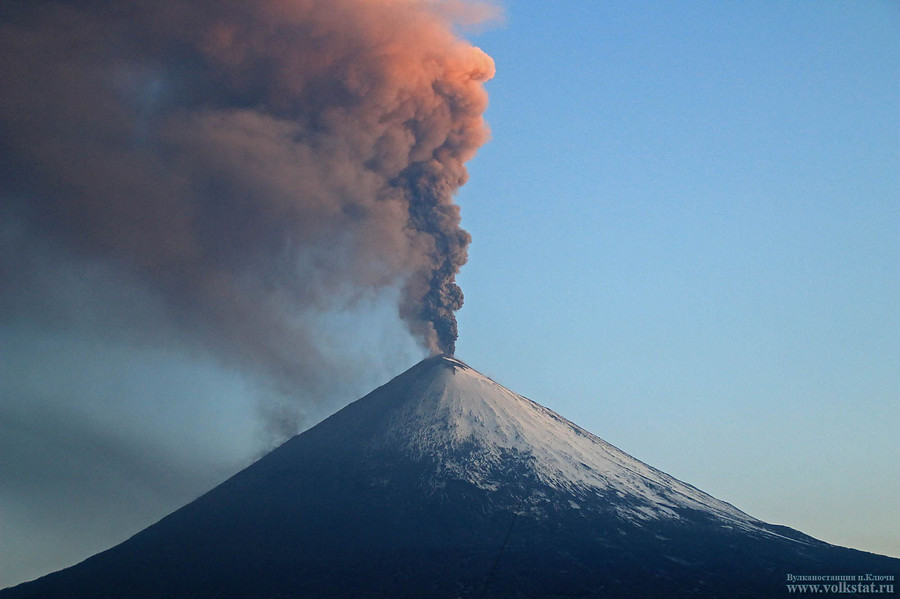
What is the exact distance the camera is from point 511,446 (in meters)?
73.2

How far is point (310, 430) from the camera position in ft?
267

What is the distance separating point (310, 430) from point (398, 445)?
1281cm

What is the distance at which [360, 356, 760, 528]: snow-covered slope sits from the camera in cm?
6850

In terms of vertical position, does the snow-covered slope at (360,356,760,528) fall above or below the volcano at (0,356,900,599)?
above

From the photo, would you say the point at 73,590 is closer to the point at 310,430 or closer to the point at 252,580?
the point at 252,580

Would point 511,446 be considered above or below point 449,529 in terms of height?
above

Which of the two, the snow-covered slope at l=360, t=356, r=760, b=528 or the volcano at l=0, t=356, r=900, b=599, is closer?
the volcano at l=0, t=356, r=900, b=599

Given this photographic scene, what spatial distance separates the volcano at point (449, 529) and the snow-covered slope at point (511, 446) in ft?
0.65

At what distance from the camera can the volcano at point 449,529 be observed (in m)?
53.2

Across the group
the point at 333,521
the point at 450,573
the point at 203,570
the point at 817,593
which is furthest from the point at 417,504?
the point at 817,593

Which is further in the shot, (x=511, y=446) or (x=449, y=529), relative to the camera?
(x=511, y=446)

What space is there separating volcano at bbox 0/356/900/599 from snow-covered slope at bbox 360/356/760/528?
0.20m

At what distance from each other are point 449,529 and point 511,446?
50.1 feet

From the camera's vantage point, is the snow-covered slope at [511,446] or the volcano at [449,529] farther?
the snow-covered slope at [511,446]
